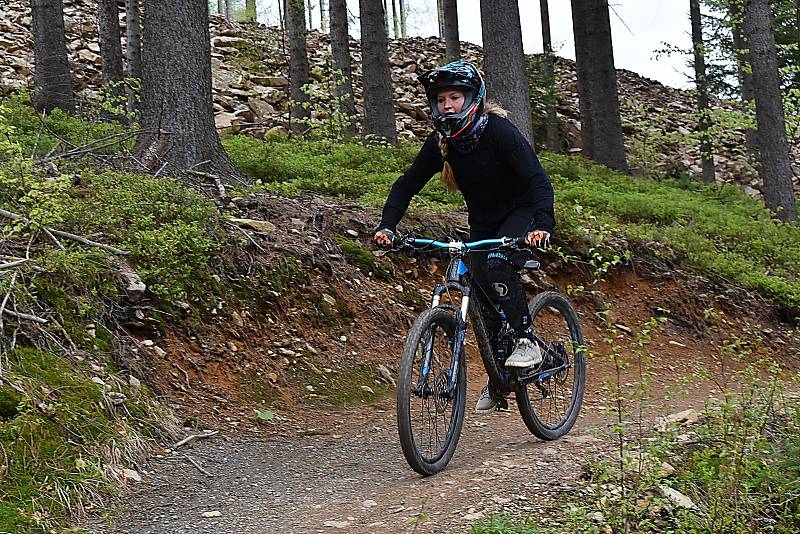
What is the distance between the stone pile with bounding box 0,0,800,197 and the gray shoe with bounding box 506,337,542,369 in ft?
37.1

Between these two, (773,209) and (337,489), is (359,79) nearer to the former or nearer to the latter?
(773,209)

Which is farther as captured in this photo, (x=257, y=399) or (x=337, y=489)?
(x=257, y=399)

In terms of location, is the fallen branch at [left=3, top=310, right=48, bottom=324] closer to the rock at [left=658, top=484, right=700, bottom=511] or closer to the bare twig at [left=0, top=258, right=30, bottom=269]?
the bare twig at [left=0, top=258, right=30, bottom=269]

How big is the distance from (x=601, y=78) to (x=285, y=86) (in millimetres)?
8824

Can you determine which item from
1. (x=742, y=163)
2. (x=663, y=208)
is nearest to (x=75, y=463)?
(x=663, y=208)

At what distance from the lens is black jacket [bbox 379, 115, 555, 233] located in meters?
5.08

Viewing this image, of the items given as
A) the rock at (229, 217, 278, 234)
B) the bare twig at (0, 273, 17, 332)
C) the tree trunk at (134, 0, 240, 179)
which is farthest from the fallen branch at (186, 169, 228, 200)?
the bare twig at (0, 273, 17, 332)

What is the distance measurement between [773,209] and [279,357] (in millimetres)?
11448

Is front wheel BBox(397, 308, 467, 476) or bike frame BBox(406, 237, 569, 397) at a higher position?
bike frame BBox(406, 237, 569, 397)

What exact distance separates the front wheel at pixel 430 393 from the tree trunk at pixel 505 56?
23.6 ft

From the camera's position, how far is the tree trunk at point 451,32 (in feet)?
62.7

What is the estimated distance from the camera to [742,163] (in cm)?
2644

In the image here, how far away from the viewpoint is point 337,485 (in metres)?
4.95

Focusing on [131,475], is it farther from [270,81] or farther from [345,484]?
[270,81]
